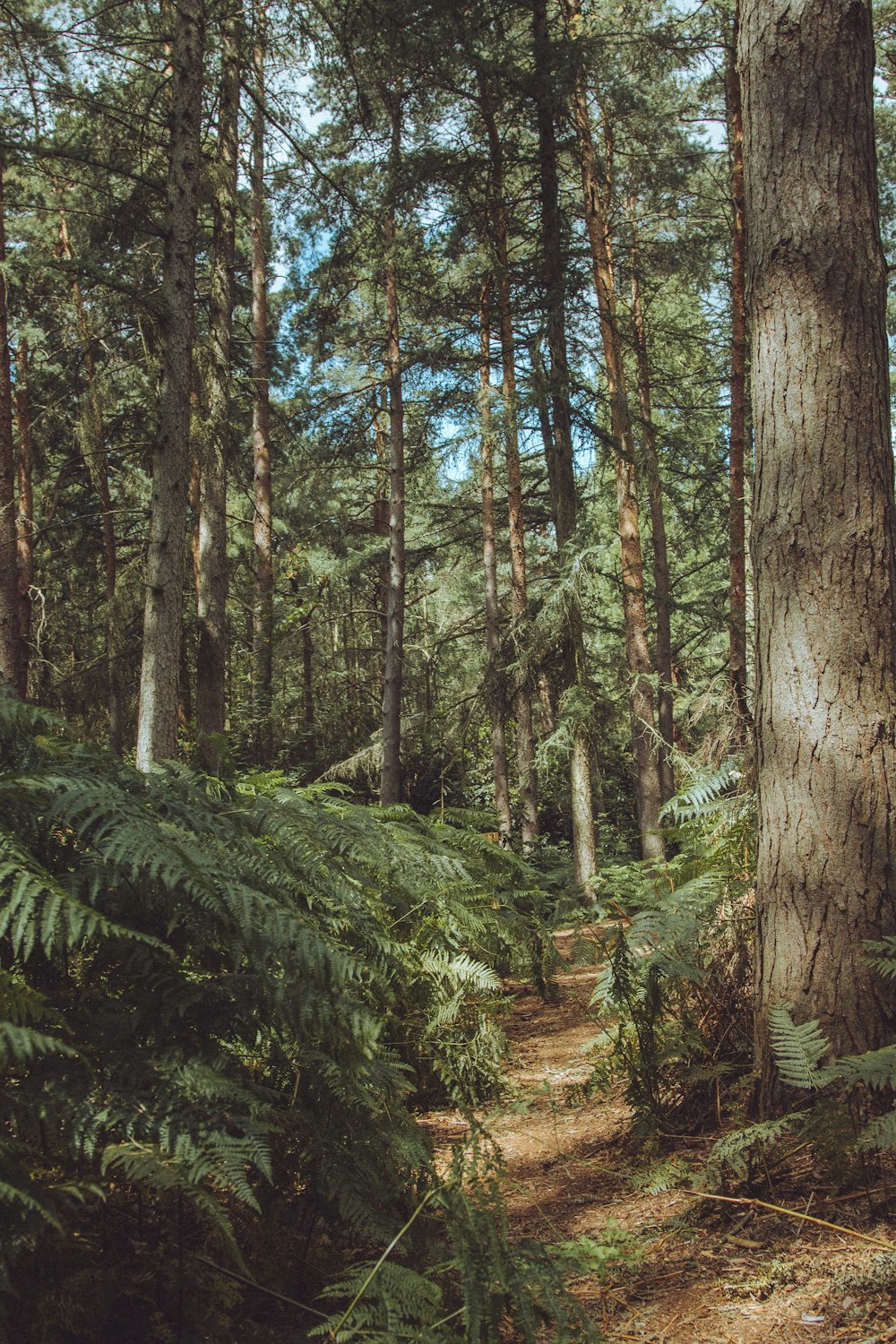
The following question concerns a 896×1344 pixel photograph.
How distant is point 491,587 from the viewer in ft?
50.1

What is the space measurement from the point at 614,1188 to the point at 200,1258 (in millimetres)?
1564

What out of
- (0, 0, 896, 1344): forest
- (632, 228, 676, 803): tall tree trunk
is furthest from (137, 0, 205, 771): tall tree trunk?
(632, 228, 676, 803): tall tree trunk

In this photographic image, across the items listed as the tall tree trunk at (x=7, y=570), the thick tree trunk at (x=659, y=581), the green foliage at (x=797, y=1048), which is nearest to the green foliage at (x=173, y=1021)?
the green foliage at (x=797, y=1048)

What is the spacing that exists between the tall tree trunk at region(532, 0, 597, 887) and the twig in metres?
6.15

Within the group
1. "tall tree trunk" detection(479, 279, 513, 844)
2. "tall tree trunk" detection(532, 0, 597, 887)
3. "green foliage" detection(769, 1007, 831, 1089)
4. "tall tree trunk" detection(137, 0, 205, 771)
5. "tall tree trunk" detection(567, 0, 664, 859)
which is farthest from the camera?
"tall tree trunk" detection(479, 279, 513, 844)

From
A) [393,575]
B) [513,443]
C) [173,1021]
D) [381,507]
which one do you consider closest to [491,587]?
[393,575]

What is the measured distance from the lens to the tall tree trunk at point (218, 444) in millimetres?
9680

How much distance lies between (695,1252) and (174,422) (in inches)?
256

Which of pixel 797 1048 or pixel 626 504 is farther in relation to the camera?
pixel 626 504

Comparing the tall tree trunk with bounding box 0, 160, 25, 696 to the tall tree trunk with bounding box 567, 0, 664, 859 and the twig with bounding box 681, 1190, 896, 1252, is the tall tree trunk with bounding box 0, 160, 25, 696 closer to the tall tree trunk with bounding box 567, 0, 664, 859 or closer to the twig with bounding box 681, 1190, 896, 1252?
the tall tree trunk with bounding box 567, 0, 664, 859

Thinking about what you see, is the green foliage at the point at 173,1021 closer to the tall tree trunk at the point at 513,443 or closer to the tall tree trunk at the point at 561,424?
the tall tree trunk at the point at 561,424

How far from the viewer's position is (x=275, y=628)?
49.8ft

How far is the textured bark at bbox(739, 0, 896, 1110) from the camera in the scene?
276 cm

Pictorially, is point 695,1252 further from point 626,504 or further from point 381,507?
point 381,507
